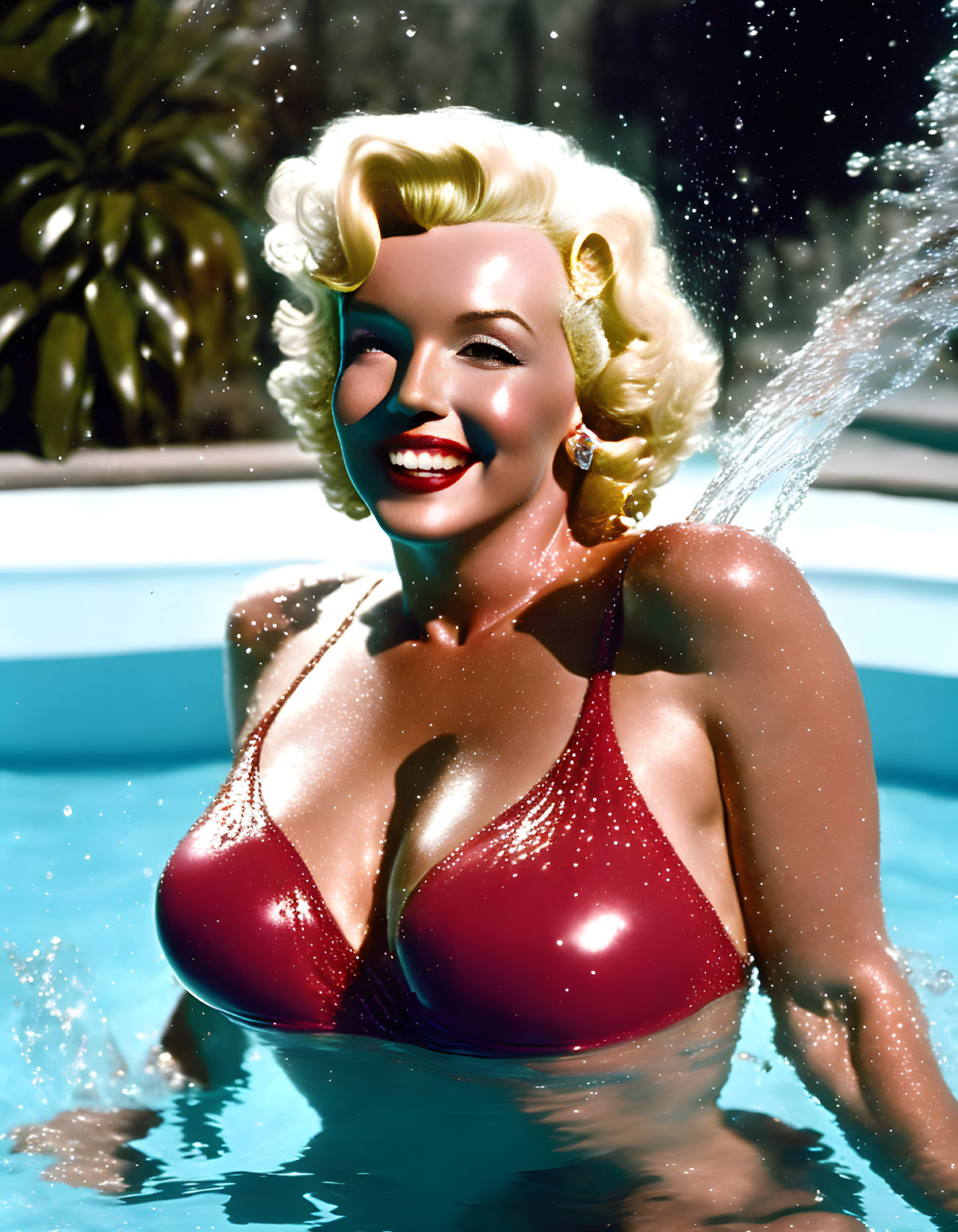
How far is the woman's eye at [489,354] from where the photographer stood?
171 cm

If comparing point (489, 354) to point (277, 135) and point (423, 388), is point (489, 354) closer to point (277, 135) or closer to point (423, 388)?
point (423, 388)

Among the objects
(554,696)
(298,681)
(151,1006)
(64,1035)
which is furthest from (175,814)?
(554,696)

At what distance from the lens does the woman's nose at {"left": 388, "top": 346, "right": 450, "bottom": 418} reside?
1.67m

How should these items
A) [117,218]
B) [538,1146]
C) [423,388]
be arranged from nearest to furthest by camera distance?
[423,388], [538,1146], [117,218]

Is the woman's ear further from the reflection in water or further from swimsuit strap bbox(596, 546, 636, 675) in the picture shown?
the reflection in water

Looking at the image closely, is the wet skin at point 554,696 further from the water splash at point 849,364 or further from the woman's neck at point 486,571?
the water splash at point 849,364

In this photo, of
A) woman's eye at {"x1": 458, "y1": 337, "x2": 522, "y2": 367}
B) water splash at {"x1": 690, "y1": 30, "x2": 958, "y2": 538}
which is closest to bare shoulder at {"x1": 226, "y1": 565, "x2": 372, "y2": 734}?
woman's eye at {"x1": 458, "y1": 337, "x2": 522, "y2": 367}

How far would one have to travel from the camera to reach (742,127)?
805 cm

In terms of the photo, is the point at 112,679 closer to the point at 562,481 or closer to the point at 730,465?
the point at 730,465

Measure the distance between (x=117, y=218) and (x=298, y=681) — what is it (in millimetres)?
6134

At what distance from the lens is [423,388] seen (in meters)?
1.67

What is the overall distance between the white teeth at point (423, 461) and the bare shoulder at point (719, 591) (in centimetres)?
28

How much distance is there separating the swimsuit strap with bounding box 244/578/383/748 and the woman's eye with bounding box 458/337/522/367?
56cm

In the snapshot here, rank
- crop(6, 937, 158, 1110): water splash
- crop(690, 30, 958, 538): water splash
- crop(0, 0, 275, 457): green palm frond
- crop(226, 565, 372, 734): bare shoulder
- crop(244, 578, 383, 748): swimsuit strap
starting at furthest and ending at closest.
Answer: crop(0, 0, 275, 457): green palm frond < crop(690, 30, 958, 538): water splash < crop(6, 937, 158, 1110): water splash < crop(226, 565, 372, 734): bare shoulder < crop(244, 578, 383, 748): swimsuit strap
